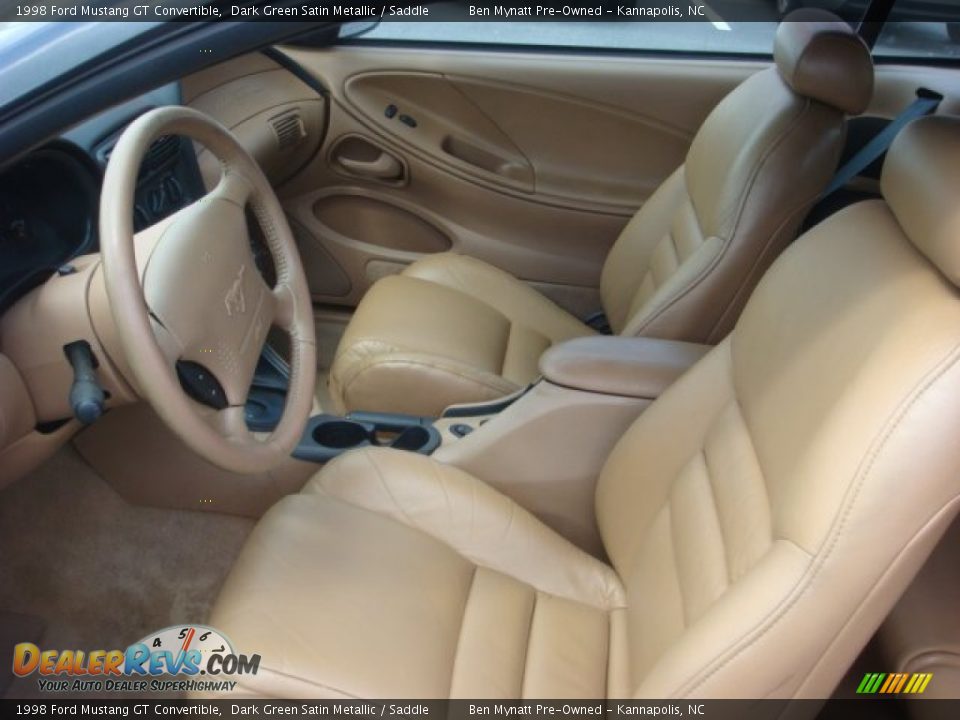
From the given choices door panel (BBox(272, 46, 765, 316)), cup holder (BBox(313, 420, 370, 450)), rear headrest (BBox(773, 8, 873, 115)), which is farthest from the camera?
door panel (BBox(272, 46, 765, 316))

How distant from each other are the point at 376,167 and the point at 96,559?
121cm

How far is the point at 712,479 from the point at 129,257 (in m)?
0.73

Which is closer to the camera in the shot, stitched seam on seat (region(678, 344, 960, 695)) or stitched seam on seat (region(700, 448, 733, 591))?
stitched seam on seat (region(678, 344, 960, 695))

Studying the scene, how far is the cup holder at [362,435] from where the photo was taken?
1.41m

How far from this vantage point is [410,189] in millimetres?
2234

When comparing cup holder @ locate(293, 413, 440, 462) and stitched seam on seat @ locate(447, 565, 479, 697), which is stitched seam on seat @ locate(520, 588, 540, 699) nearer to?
stitched seam on seat @ locate(447, 565, 479, 697)

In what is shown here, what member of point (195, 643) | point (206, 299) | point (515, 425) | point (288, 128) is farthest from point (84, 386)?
point (288, 128)

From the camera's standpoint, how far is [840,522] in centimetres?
76

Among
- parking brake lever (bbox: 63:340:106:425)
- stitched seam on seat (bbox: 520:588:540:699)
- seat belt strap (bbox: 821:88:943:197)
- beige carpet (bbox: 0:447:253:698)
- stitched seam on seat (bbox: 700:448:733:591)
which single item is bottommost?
beige carpet (bbox: 0:447:253:698)

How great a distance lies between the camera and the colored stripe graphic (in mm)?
1002

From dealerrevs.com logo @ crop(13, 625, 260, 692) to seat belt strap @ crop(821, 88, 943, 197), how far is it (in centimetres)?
123

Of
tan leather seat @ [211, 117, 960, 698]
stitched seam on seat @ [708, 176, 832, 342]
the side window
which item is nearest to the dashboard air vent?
the side window

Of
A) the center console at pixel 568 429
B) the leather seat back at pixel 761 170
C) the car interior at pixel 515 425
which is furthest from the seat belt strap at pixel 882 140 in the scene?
the center console at pixel 568 429

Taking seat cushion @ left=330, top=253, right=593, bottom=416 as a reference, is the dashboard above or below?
above
